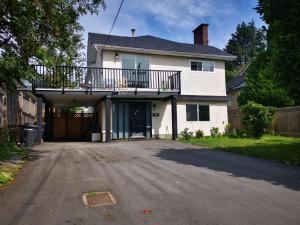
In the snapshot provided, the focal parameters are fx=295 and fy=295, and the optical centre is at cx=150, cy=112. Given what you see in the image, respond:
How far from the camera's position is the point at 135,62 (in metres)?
18.5

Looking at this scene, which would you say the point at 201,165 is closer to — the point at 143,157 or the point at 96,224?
the point at 143,157

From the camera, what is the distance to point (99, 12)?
10.4 meters

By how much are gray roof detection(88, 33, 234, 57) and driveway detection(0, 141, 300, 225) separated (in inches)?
427

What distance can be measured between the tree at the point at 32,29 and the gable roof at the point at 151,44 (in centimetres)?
721

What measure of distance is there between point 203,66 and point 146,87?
4798 mm

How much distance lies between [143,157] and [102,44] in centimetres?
926

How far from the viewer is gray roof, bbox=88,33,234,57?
18591mm

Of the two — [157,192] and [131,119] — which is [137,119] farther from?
[157,192]

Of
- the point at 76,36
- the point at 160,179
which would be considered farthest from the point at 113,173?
the point at 76,36

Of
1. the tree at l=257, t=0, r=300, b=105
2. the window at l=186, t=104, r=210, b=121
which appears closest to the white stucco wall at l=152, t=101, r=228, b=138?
the window at l=186, t=104, r=210, b=121

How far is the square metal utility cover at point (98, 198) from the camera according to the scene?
503 centimetres

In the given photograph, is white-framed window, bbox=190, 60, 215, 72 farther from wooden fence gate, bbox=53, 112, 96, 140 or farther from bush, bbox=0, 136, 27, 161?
bush, bbox=0, 136, 27, 161

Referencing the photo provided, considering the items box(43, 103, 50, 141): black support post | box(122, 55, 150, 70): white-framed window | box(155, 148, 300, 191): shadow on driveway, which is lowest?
box(155, 148, 300, 191): shadow on driveway

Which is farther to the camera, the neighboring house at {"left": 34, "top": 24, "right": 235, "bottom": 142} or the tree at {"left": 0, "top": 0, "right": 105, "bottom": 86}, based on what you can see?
the neighboring house at {"left": 34, "top": 24, "right": 235, "bottom": 142}
